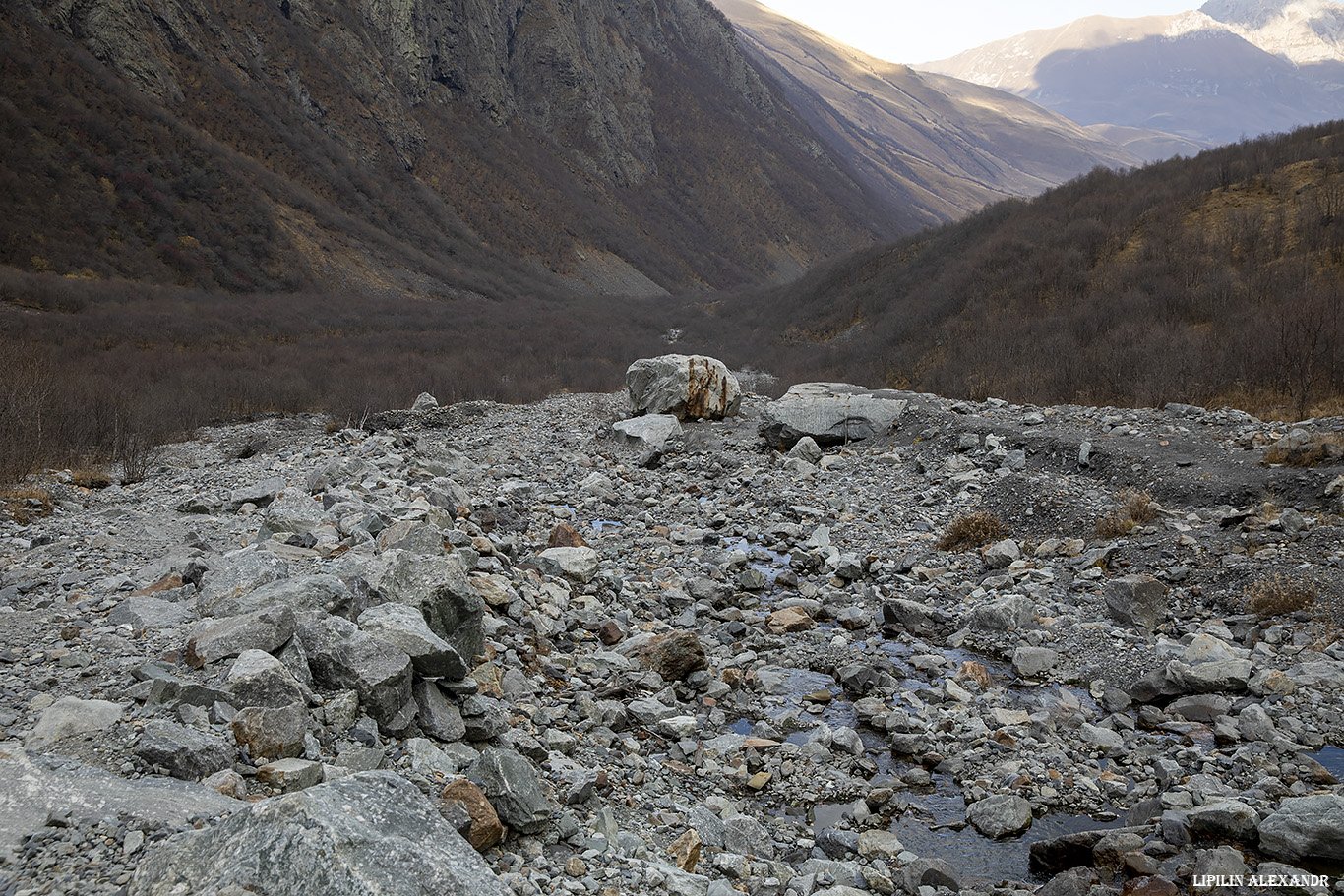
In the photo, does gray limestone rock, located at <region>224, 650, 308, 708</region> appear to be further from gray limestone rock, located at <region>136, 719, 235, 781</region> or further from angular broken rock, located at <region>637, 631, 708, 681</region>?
angular broken rock, located at <region>637, 631, 708, 681</region>

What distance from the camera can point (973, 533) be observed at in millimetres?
8828

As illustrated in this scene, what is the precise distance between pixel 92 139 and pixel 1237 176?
45.4m

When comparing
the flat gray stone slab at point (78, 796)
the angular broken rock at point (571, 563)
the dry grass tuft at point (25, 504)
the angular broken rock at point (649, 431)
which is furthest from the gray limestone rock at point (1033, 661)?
the dry grass tuft at point (25, 504)

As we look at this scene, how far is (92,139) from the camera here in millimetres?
33906

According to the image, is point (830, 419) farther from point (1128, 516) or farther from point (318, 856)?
point (318, 856)

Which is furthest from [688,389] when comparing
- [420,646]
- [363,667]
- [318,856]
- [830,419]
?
[318,856]

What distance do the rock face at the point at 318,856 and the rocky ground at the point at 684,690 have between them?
0.5 inches

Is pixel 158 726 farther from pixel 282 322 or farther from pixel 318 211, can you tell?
pixel 318 211

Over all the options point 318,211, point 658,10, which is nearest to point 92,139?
point 318,211

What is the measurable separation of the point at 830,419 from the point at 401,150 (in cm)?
5389

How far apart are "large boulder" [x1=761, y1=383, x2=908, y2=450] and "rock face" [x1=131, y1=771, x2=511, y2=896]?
11769 millimetres

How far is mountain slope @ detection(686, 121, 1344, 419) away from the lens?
42.8 feet

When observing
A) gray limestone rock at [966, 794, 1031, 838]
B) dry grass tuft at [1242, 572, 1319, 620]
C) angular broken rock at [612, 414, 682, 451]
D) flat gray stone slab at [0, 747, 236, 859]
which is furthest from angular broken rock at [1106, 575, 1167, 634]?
angular broken rock at [612, 414, 682, 451]

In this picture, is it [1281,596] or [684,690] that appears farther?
[1281,596]
